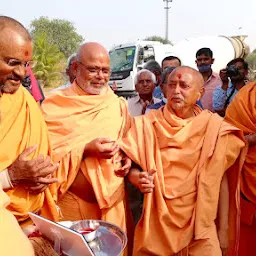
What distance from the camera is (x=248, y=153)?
9.68 ft

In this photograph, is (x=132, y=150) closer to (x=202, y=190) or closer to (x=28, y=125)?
(x=202, y=190)

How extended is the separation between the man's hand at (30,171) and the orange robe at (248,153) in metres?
1.62

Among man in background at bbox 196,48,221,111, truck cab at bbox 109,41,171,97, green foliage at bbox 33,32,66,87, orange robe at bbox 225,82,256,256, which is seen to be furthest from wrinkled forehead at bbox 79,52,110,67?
green foliage at bbox 33,32,66,87

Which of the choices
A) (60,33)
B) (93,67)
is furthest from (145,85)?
(60,33)

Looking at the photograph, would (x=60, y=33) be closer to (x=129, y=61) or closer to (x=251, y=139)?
(x=129, y=61)

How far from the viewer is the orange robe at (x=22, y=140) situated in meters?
2.16

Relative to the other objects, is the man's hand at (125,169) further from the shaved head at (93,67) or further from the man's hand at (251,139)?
the man's hand at (251,139)

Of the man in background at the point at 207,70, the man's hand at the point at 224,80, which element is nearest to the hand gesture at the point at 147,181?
the man's hand at the point at 224,80

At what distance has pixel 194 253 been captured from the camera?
2607mm

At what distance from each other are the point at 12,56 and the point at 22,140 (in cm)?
51

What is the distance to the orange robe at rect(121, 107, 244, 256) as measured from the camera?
2566mm

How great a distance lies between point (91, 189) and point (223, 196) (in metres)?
1.00

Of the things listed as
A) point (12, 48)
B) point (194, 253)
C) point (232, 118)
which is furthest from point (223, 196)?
point (12, 48)

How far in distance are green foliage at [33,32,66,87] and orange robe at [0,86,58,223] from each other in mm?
27441
